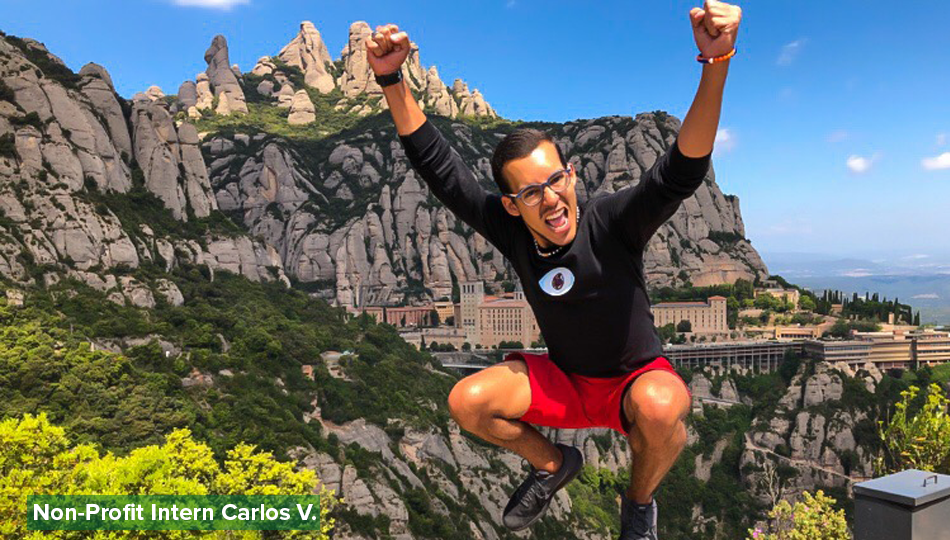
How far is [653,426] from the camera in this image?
3.42 metres

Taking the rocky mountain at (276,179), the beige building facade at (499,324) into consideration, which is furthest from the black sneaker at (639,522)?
the beige building facade at (499,324)

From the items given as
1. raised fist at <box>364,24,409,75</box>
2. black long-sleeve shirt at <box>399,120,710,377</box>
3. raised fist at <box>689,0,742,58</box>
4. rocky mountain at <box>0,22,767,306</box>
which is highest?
rocky mountain at <box>0,22,767,306</box>

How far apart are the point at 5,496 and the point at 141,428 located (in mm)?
20322

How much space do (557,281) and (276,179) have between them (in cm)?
13304

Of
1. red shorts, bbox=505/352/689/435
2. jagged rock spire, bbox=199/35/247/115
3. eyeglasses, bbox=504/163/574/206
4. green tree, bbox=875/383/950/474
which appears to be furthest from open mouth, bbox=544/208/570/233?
jagged rock spire, bbox=199/35/247/115

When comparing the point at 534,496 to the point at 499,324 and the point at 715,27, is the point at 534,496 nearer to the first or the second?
the point at 715,27

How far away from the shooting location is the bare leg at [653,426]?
3.38 meters

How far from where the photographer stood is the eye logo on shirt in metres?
3.69

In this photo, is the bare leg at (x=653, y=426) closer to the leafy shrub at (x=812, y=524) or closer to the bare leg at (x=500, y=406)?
the bare leg at (x=500, y=406)

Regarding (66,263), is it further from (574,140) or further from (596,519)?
(574,140)

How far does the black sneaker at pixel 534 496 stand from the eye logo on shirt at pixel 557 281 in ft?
3.92

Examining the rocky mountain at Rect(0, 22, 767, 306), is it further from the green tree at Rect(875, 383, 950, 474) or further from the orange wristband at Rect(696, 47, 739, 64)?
the orange wristband at Rect(696, 47, 739, 64)

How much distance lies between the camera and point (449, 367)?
89438 mm

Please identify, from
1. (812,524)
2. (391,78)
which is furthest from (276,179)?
(391,78)
